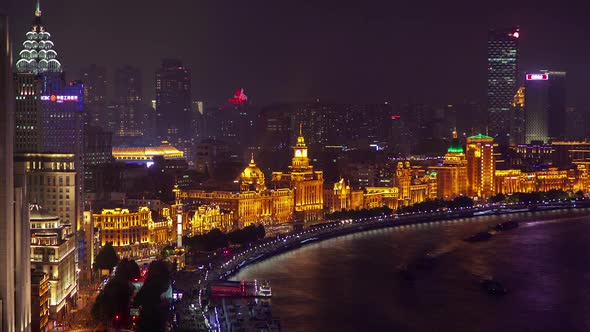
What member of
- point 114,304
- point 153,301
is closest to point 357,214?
point 153,301

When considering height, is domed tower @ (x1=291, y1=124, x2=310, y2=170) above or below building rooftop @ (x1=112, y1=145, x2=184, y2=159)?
below

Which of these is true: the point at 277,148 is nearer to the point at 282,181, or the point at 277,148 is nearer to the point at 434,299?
the point at 282,181

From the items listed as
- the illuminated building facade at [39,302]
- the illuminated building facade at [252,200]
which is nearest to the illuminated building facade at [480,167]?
the illuminated building facade at [252,200]

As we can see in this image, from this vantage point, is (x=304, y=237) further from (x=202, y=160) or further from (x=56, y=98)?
(x=202, y=160)

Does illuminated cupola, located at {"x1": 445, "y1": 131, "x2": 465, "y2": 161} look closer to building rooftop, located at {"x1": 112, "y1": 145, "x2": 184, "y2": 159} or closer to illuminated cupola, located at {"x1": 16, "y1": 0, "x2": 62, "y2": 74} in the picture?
building rooftop, located at {"x1": 112, "y1": 145, "x2": 184, "y2": 159}

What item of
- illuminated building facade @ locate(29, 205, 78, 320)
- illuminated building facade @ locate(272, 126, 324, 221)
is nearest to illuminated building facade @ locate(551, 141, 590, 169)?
illuminated building facade @ locate(272, 126, 324, 221)

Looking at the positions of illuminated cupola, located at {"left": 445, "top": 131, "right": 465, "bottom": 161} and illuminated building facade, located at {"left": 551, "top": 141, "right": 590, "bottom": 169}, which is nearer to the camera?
illuminated cupola, located at {"left": 445, "top": 131, "right": 465, "bottom": 161}

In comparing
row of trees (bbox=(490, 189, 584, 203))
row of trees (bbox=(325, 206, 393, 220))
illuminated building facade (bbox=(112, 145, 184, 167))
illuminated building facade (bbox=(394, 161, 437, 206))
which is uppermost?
illuminated building facade (bbox=(112, 145, 184, 167))
